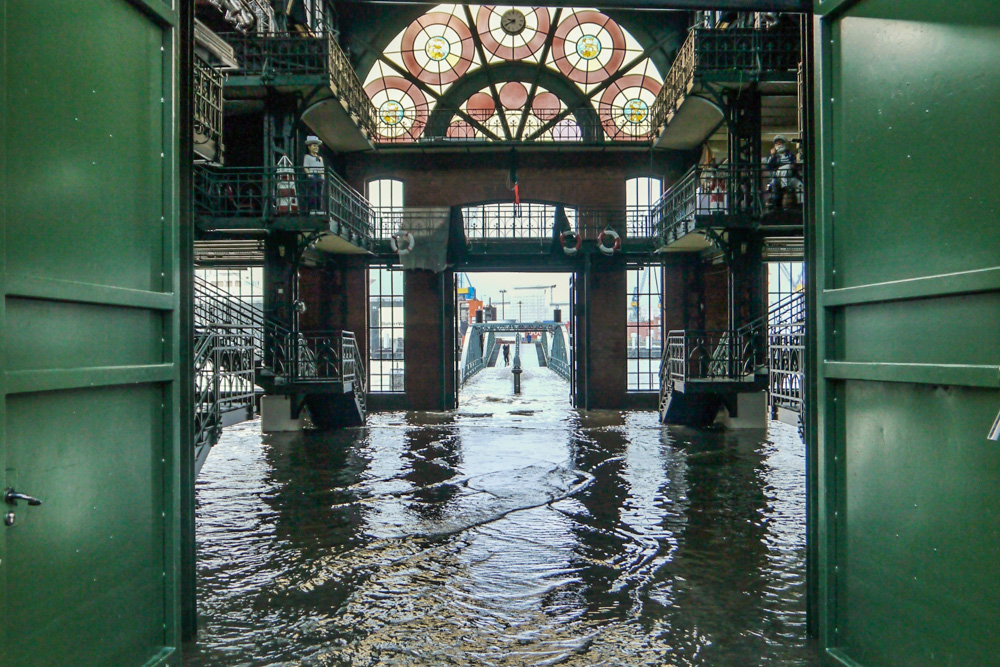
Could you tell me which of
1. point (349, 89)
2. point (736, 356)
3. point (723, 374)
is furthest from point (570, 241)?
point (349, 89)

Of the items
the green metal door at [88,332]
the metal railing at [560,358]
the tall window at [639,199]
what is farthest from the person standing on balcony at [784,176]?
the metal railing at [560,358]

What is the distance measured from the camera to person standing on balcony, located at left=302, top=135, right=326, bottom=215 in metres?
13.4

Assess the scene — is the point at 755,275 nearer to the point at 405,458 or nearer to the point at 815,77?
the point at 405,458

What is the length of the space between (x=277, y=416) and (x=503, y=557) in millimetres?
9777

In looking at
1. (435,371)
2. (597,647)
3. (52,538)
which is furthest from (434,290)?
(52,538)

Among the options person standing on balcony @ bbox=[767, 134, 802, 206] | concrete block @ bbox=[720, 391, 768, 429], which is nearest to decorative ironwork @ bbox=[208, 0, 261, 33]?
person standing on balcony @ bbox=[767, 134, 802, 206]

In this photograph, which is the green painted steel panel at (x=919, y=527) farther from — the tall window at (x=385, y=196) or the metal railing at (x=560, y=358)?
the metal railing at (x=560, y=358)

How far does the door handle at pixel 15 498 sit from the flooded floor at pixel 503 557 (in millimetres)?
2032

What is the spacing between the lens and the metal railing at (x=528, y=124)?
1947cm

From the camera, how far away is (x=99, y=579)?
9.59 ft

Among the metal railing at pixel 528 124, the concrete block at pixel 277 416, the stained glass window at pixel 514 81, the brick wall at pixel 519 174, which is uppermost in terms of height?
the stained glass window at pixel 514 81

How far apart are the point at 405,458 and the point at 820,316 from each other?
8.50 m

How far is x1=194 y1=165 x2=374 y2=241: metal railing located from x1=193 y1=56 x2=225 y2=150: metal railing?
1733mm

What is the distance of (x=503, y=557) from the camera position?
19.8 feet
